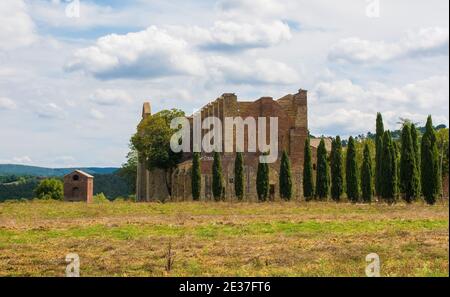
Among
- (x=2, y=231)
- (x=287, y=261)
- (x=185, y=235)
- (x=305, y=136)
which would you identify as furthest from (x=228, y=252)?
(x=305, y=136)

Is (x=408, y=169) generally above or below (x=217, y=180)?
above

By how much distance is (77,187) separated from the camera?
69.2 metres

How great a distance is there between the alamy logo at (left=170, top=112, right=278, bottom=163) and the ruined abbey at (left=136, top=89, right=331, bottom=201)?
43 cm

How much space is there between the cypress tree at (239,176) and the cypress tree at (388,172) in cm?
1077

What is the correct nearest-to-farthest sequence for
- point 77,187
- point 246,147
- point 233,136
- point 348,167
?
point 348,167 < point 246,147 < point 233,136 < point 77,187

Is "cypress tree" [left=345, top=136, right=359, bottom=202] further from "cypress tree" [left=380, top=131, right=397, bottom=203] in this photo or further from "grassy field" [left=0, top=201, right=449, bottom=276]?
"grassy field" [left=0, top=201, right=449, bottom=276]

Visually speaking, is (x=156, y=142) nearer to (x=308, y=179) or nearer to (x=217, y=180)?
(x=217, y=180)

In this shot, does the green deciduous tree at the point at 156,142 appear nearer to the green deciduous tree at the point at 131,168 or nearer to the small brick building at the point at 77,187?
the small brick building at the point at 77,187

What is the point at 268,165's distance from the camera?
52.9 m

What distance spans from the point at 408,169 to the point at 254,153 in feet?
48.8

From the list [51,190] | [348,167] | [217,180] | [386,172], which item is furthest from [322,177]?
[51,190]

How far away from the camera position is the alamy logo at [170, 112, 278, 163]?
55594mm

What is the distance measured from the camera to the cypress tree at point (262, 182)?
5069cm
